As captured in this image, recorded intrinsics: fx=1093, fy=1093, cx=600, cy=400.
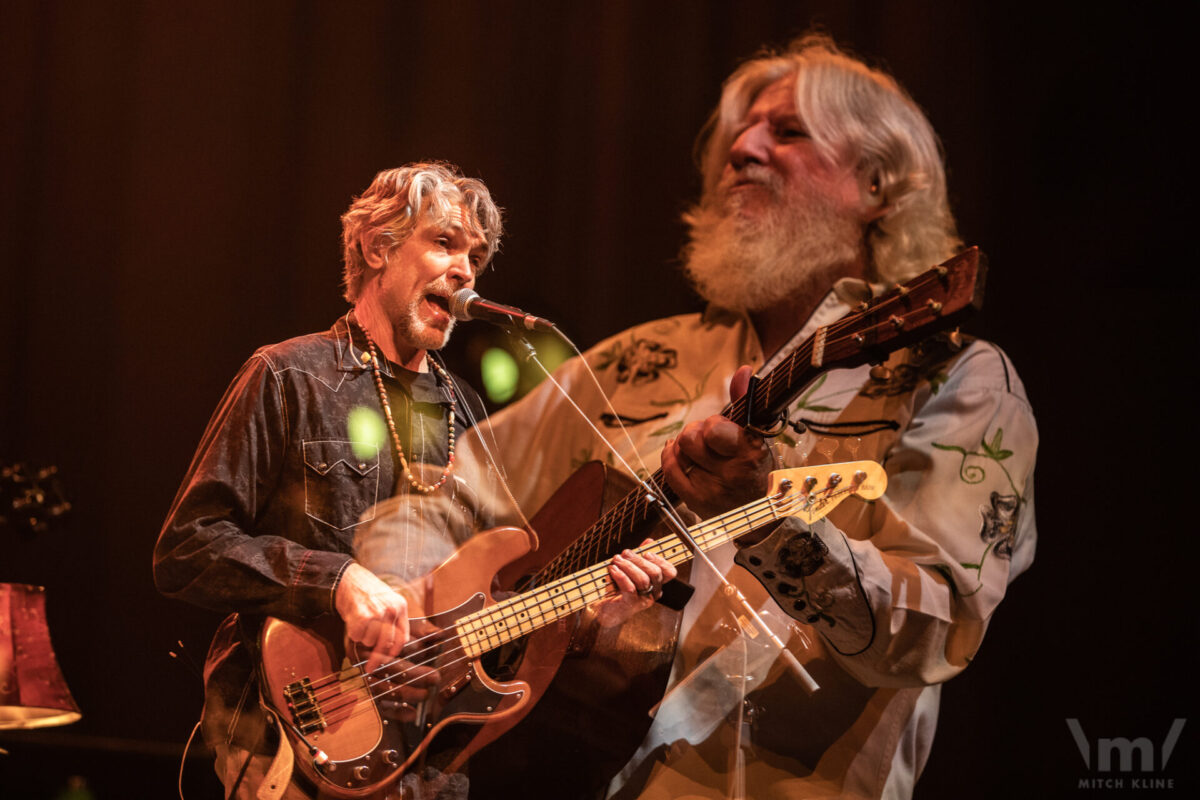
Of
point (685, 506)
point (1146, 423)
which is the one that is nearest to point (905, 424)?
point (685, 506)

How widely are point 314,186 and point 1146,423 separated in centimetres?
170

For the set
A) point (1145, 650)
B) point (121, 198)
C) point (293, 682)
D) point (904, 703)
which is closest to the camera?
point (293, 682)

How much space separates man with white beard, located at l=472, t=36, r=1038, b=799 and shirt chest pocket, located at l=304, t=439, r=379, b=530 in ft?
0.75

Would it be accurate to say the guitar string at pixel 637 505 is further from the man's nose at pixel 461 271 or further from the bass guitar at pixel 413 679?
the man's nose at pixel 461 271

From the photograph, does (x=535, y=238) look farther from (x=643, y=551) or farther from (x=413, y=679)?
(x=413, y=679)

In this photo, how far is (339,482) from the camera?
3.40 feet

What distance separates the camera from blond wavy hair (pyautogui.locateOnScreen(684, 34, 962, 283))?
6.59 ft

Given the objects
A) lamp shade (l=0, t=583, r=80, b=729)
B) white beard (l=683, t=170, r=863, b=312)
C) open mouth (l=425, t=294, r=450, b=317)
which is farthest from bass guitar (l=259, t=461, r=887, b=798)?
white beard (l=683, t=170, r=863, b=312)

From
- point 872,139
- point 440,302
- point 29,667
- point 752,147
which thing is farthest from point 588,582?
point 872,139

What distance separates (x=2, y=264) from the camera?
1533 mm

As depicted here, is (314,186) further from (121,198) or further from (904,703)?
(904,703)

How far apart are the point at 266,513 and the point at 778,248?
1.17 meters

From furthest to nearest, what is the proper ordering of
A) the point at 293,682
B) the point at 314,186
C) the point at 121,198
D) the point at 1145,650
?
the point at 1145,650, the point at 121,198, the point at 314,186, the point at 293,682

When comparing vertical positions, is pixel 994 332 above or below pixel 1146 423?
above
